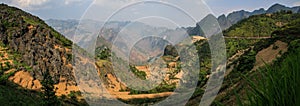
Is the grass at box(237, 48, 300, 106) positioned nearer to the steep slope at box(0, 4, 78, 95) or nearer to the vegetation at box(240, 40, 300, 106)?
the vegetation at box(240, 40, 300, 106)

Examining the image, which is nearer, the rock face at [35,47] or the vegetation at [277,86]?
the vegetation at [277,86]

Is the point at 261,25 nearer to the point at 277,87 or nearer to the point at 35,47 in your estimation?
the point at 35,47

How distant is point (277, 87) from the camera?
171cm

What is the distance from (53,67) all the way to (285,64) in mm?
58569

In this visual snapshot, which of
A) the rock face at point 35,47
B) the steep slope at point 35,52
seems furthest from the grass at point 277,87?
the rock face at point 35,47

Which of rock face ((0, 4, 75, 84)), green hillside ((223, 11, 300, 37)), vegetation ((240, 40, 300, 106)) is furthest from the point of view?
green hillside ((223, 11, 300, 37))

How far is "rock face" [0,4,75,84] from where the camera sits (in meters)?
56.4

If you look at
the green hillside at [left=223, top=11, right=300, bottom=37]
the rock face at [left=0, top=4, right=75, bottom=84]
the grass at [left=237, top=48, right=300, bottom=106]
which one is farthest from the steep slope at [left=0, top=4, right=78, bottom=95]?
the grass at [left=237, top=48, right=300, bottom=106]

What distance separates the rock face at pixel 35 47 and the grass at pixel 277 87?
5596cm

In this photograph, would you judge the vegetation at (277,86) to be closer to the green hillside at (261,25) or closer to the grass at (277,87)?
the grass at (277,87)

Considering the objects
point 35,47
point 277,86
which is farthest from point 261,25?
point 277,86

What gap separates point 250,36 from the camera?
A: 8681cm

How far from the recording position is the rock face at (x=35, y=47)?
185ft

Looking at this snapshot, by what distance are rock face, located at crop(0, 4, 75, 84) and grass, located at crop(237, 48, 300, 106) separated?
56.0m
